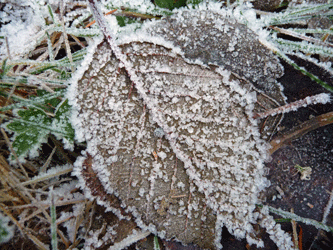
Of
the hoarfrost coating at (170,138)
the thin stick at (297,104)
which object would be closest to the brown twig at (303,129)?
the thin stick at (297,104)

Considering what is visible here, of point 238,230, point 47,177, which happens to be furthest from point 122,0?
point 238,230

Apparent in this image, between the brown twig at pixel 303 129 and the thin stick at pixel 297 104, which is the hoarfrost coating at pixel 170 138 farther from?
the brown twig at pixel 303 129

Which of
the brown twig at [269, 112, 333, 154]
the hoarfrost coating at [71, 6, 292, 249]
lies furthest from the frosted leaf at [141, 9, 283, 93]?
the brown twig at [269, 112, 333, 154]

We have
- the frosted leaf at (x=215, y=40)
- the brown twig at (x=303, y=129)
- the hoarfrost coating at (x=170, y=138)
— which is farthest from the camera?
the brown twig at (x=303, y=129)

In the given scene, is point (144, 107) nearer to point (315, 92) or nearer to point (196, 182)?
point (196, 182)

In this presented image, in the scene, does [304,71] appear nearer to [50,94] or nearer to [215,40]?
[215,40]
